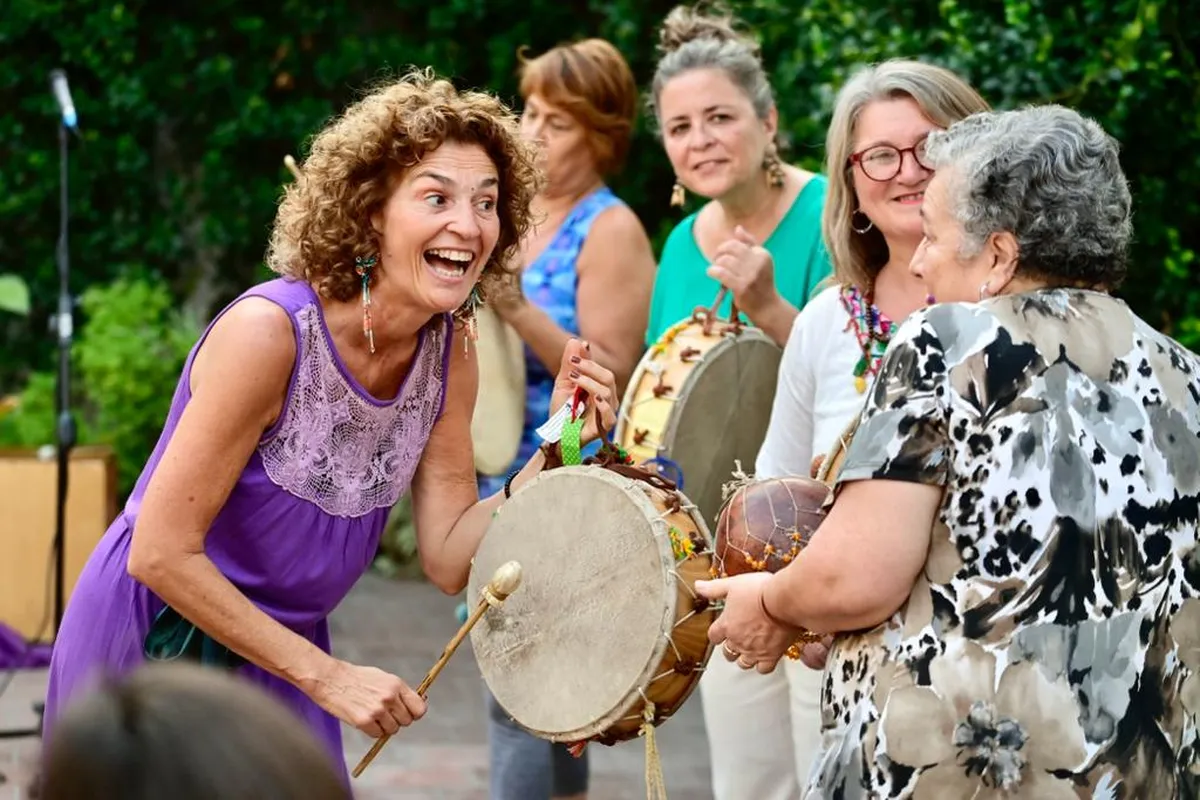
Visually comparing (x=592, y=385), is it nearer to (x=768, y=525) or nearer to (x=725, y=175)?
(x=768, y=525)

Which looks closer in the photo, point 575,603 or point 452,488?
point 575,603

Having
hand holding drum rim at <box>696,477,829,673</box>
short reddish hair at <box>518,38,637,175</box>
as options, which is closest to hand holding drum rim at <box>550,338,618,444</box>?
hand holding drum rim at <box>696,477,829,673</box>

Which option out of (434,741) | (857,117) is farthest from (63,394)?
(857,117)

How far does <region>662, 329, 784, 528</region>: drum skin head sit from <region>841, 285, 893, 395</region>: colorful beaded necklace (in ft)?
1.25

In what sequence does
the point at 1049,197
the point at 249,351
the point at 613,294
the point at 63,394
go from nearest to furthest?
the point at 1049,197, the point at 249,351, the point at 613,294, the point at 63,394

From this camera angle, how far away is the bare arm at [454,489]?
121 inches

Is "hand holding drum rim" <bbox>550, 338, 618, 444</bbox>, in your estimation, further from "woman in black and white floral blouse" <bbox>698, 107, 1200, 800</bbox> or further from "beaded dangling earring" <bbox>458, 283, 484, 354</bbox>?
"woman in black and white floral blouse" <bbox>698, 107, 1200, 800</bbox>

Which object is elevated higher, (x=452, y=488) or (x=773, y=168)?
(x=773, y=168)

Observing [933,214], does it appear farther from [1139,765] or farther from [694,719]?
[694,719]

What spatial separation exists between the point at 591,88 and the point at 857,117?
3.90 ft

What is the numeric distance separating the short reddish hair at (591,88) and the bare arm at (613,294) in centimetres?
20

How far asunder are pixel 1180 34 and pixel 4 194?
218 inches

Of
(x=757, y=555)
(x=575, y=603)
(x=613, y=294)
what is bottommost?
(x=575, y=603)

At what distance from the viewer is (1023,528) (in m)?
2.19
